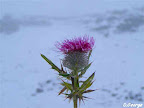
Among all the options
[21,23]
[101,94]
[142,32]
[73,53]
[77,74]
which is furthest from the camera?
[21,23]

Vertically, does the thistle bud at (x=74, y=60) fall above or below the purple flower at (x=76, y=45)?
below

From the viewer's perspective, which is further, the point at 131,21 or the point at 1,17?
the point at 1,17

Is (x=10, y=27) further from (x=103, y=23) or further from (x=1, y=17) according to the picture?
(x=103, y=23)

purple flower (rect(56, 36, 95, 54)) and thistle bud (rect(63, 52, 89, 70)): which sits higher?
purple flower (rect(56, 36, 95, 54))

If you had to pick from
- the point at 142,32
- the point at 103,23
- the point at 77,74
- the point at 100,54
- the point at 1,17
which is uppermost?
the point at 1,17

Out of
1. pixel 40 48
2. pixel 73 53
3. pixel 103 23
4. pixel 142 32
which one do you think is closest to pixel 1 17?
pixel 40 48

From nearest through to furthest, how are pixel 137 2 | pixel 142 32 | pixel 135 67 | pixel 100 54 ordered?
pixel 135 67
pixel 100 54
pixel 142 32
pixel 137 2

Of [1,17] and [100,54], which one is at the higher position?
[1,17]
